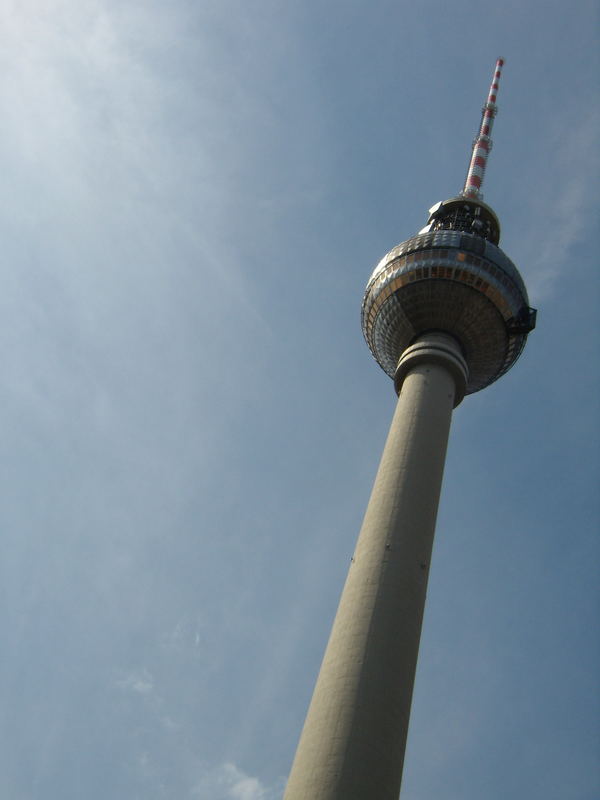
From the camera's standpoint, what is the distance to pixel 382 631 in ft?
97.1

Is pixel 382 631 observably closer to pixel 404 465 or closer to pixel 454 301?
pixel 404 465

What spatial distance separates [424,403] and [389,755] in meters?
19.2

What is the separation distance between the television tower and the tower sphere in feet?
0.26

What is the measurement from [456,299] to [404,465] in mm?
15070

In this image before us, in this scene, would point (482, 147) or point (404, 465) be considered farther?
point (482, 147)

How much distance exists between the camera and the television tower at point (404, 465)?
2647 cm

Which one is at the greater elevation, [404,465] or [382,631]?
[404,465]

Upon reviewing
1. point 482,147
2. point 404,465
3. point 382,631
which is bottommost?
point 382,631

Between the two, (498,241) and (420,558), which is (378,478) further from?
(498,241)

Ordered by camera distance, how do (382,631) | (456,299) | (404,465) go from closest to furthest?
(382,631), (404,465), (456,299)

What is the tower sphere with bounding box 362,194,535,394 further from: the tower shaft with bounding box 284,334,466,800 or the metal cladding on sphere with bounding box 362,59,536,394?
the tower shaft with bounding box 284,334,466,800

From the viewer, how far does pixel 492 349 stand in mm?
48469

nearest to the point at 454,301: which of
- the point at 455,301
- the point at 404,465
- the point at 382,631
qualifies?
the point at 455,301

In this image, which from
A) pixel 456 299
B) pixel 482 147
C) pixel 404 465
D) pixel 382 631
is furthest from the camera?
pixel 482 147
